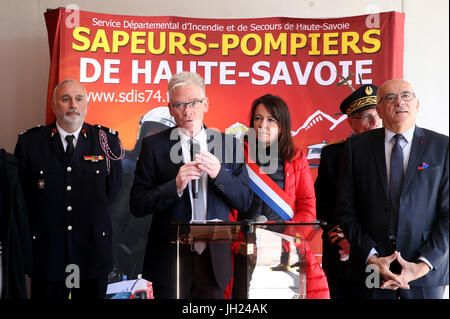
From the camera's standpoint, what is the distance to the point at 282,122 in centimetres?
354

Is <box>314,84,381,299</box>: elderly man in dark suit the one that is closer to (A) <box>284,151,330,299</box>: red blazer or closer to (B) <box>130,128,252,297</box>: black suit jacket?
(A) <box>284,151,330,299</box>: red blazer

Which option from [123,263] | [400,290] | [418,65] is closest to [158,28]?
[123,263]

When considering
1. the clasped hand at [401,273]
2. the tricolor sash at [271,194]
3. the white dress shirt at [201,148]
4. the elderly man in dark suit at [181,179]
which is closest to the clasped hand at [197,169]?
the elderly man in dark suit at [181,179]

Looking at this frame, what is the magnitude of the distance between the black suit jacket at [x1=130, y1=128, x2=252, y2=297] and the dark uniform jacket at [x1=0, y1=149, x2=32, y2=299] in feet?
2.04

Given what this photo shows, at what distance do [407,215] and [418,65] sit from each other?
82.6 inches

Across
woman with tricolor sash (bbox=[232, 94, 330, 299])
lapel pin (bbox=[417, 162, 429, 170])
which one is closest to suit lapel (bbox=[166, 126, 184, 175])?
woman with tricolor sash (bbox=[232, 94, 330, 299])

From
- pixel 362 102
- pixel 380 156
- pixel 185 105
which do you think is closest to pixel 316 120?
pixel 362 102

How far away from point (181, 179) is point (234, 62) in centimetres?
123

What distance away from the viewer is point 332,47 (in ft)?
13.5

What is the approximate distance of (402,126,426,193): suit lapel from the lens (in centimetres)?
283

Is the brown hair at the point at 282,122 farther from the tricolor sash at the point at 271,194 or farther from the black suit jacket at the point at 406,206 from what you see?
the black suit jacket at the point at 406,206

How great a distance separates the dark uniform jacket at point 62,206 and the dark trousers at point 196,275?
1.21 meters

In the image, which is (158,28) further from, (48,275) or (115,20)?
(48,275)
